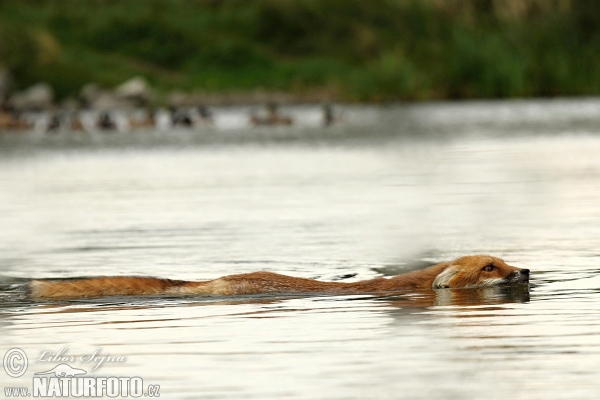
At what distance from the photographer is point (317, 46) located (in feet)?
371

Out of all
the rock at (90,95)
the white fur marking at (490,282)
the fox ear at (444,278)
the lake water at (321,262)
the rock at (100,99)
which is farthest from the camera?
the rock at (90,95)

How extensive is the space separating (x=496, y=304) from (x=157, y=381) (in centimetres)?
429

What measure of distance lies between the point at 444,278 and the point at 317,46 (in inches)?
3888

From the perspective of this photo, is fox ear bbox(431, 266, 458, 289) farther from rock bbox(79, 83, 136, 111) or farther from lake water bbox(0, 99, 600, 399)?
rock bbox(79, 83, 136, 111)

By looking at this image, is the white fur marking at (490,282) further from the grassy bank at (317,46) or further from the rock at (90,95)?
the rock at (90,95)

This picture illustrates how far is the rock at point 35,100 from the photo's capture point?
9212 centimetres

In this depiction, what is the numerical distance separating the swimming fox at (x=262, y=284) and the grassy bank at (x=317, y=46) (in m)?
44.8

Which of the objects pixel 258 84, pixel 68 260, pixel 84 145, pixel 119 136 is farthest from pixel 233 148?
pixel 258 84

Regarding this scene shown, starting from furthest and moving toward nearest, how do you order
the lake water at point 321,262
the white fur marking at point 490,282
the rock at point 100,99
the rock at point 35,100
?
the rock at point 35,100 → the rock at point 100,99 → the white fur marking at point 490,282 → the lake water at point 321,262

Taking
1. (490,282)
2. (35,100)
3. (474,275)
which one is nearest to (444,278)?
(474,275)

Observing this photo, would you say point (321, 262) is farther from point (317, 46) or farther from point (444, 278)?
point (317, 46)

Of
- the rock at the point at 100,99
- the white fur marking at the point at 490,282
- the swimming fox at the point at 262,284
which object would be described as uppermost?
the rock at the point at 100,99

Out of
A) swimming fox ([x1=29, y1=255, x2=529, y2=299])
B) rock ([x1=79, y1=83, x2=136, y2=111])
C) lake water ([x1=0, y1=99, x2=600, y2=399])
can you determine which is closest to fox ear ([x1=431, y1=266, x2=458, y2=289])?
swimming fox ([x1=29, y1=255, x2=529, y2=299])

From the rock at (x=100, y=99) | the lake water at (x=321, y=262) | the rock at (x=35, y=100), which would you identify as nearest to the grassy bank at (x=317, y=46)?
the rock at (x=100, y=99)
